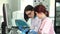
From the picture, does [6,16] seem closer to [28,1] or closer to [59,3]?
[28,1]

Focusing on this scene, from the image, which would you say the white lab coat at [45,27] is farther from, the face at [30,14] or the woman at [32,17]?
the face at [30,14]

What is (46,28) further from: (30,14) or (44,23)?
(30,14)

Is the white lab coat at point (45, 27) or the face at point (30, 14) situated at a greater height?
the face at point (30, 14)

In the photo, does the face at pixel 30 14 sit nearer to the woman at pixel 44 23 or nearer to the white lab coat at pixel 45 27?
the woman at pixel 44 23

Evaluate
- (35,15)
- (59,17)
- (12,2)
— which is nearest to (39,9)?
(35,15)

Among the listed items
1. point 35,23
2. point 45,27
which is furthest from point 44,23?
point 35,23

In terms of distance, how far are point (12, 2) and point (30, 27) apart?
0.52 meters

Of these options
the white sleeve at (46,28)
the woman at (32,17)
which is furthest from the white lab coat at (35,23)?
the white sleeve at (46,28)

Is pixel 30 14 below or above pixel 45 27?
above

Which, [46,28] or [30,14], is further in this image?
[30,14]

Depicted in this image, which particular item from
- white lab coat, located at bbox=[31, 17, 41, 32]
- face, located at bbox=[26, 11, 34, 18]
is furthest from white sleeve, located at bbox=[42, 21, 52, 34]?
face, located at bbox=[26, 11, 34, 18]

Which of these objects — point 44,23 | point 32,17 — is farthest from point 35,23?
point 44,23

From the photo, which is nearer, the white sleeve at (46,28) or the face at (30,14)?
the white sleeve at (46,28)

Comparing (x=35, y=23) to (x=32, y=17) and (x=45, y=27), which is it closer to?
(x=32, y=17)
